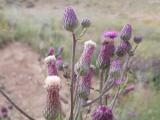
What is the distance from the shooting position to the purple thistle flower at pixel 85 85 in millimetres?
2594

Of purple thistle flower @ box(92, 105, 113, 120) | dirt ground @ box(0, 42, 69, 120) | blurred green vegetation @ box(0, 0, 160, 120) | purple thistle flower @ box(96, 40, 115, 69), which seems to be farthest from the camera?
dirt ground @ box(0, 42, 69, 120)

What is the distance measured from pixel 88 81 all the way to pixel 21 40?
36.7 feet

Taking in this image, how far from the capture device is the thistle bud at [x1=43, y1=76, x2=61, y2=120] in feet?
7.49

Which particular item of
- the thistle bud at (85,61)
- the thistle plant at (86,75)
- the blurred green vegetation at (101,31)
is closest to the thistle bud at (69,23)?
the thistle plant at (86,75)

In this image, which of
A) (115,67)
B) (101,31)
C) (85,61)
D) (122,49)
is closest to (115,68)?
(115,67)

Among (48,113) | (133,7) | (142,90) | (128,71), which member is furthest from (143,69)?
(133,7)

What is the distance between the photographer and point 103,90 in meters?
2.63

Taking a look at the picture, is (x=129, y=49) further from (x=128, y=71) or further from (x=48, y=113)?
(x=48, y=113)

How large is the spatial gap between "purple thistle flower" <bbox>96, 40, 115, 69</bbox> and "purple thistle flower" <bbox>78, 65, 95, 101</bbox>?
0.23 ft

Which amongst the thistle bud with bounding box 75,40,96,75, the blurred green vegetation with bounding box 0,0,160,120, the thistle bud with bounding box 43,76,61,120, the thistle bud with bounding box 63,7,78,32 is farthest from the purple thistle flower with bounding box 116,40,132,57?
the blurred green vegetation with bounding box 0,0,160,120

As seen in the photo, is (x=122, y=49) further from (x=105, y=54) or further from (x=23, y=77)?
(x=23, y=77)

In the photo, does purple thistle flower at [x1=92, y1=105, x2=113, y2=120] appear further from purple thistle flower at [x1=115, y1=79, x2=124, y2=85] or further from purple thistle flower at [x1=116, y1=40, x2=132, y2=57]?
purple thistle flower at [x1=116, y1=40, x2=132, y2=57]

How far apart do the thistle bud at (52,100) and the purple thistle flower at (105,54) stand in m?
0.50

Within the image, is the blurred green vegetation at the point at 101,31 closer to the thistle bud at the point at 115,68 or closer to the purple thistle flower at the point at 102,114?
the thistle bud at the point at 115,68
